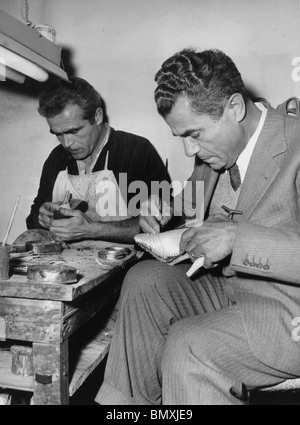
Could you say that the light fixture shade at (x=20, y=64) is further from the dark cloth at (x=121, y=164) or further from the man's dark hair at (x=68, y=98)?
the dark cloth at (x=121, y=164)

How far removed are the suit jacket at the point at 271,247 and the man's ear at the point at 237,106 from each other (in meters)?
0.12

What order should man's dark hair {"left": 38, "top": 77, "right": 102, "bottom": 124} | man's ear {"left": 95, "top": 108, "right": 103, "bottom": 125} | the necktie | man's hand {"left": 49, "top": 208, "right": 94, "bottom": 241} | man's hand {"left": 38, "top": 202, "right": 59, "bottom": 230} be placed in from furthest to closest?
man's ear {"left": 95, "top": 108, "right": 103, "bottom": 125} < man's dark hair {"left": 38, "top": 77, "right": 102, "bottom": 124} < man's hand {"left": 38, "top": 202, "right": 59, "bottom": 230} < man's hand {"left": 49, "top": 208, "right": 94, "bottom": 241} < the necktie

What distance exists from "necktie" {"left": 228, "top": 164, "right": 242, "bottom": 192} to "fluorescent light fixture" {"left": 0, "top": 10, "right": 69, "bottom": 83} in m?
1.44

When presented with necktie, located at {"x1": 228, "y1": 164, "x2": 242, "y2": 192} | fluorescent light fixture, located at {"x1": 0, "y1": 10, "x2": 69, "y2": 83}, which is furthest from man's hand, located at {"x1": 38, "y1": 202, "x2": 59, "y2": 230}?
necktie, located at {"x1": 228, "y1": 164, "x2": 242, "y2": 192}

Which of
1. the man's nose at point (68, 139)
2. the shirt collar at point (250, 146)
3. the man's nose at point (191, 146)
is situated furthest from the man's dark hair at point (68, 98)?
the shirt collar at point (250, 146)

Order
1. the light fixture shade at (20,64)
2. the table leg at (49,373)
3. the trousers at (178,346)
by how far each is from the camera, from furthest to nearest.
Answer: the light fixture shade at (20,64) → the table leg at (49,373) → the trousers at (178,346)

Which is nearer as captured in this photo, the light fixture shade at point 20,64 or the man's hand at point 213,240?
the man's hand at point 213,240

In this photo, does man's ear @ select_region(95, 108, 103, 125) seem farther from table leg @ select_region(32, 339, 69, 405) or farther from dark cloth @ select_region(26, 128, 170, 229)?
table leg @ select_region(32, 339, 69, 405)

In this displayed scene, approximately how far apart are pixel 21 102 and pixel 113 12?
1239 mm

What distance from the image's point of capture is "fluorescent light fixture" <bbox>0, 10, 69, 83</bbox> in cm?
227

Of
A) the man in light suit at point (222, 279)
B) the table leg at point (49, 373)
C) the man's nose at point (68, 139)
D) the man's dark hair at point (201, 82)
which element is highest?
the man's dark hair at point (201, 82)

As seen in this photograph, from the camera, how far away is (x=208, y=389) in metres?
1.44

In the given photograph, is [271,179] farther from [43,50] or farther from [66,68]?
[66,68]

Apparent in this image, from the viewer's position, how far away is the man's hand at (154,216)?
223 centimetres
